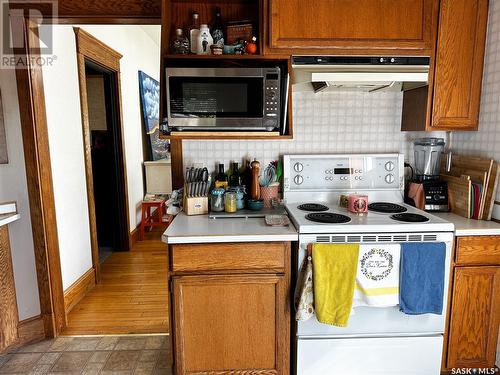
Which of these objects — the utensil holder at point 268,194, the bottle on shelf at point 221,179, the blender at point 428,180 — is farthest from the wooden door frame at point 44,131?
the blender at point 428,180

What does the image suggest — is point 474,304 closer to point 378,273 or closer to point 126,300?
point 378,273

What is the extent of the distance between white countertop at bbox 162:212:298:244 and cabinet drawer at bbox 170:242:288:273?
0.13ft

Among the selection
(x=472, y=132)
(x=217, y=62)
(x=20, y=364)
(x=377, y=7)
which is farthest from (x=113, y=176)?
(x=472, y=132)

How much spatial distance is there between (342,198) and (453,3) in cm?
121

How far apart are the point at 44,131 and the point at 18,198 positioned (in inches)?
17.4

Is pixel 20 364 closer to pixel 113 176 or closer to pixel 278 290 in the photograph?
pixel 278 290

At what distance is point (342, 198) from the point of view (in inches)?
83.4

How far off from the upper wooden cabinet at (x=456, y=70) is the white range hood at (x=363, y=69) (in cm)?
12

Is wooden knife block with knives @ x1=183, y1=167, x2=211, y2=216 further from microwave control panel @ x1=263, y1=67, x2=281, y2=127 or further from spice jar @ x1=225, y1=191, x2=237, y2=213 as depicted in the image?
microwave control panel @ x1=263, y1=67, x2=281, y2=127

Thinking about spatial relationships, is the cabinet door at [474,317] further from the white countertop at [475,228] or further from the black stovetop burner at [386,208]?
the black stovetop burner at [386,208]

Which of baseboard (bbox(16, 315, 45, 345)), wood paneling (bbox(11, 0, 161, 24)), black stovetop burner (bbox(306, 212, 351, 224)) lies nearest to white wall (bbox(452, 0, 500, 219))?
black stovetop burner (bbox(306, 212, 351, 224))

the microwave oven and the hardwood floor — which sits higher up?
the microwave oven

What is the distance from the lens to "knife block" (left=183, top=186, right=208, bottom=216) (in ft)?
6.45

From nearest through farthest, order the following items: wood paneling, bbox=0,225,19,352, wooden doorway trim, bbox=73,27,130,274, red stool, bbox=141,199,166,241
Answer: wood paneling, bbox=0,225,19,352
wooden doorway trim, bbox=73,27,130,274
red stool, bbox=141,199,166,241
